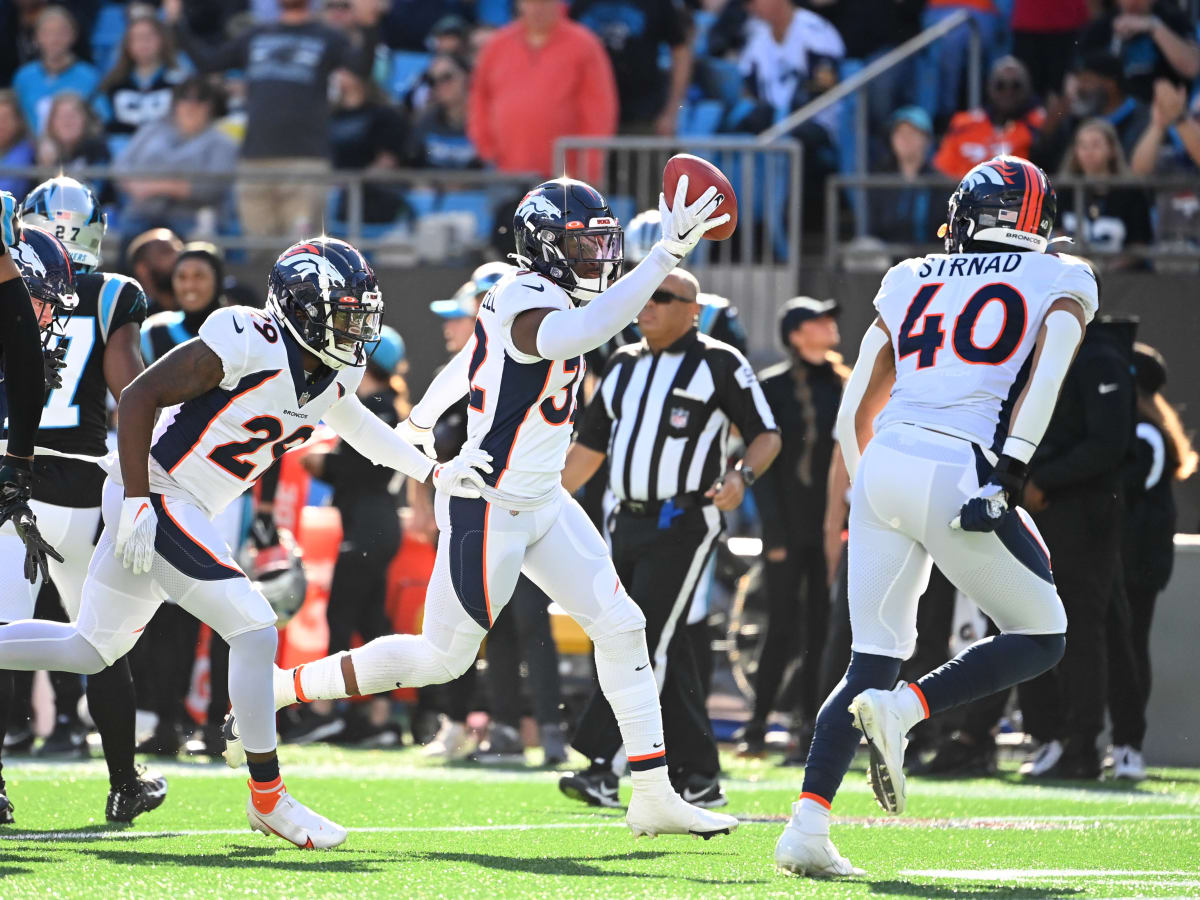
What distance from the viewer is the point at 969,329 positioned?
4801 mm

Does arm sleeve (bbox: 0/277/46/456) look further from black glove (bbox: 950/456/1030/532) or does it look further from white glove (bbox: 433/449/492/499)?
black glove (bbox: 950/456/1030/532)

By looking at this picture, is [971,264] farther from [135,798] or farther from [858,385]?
[135,798]

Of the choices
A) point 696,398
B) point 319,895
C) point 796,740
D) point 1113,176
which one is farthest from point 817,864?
point 1113,176

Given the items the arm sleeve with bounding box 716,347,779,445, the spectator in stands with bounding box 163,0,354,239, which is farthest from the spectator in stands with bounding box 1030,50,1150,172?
the arm sleeve with bounding box 716,347,779,445

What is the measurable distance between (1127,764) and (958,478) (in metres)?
3.54

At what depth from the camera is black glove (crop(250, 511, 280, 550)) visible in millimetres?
8812

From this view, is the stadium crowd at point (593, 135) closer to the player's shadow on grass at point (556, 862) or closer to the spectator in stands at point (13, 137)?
the spectator in stands at point (13, 137)

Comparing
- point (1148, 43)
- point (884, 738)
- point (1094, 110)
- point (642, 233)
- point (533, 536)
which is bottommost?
point (884, 738)

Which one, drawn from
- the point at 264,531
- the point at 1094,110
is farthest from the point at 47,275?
the point at 1094,110

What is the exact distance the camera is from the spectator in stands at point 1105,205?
10016 mm

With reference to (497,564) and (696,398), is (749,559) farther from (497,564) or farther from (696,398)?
(497,564)

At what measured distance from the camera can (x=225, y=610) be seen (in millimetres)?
5055

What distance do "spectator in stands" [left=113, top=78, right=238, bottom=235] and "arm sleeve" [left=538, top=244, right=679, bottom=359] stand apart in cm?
649

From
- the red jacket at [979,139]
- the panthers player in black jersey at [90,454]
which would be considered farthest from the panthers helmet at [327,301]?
the red jacket at [979,139]
